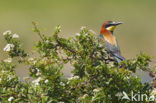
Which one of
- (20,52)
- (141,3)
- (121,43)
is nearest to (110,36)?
(20,52)

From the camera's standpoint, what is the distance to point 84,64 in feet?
11.8

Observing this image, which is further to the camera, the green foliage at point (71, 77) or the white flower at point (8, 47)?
the white flower at point (8, 47)

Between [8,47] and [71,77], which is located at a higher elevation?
[8,47]

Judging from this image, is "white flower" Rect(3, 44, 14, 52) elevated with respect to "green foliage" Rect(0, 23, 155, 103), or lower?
elevated

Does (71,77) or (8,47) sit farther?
(8,47)

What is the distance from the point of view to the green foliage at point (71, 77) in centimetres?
331

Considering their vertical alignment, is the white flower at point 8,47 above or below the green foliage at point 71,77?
above

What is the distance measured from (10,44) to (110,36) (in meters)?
3.12

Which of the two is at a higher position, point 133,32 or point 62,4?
point 62,4

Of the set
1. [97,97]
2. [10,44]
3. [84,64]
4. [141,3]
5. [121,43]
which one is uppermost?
[141,3]

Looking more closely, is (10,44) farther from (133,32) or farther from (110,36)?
(133,32)

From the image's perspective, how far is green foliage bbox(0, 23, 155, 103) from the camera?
3.31 m

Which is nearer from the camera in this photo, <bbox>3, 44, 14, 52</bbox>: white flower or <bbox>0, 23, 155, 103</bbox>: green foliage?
<bbox>0, 23, 155, 103</bbox>: green foliage

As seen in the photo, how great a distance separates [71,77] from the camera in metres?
3.43
